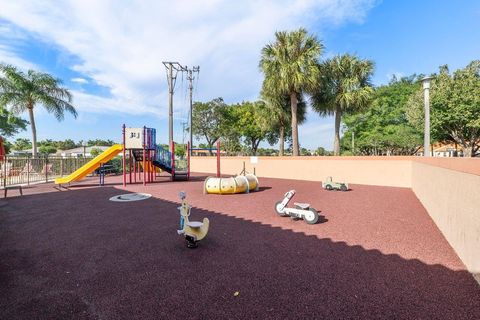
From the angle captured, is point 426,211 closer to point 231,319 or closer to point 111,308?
point 231,319

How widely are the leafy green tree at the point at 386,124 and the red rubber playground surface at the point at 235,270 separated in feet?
91.9

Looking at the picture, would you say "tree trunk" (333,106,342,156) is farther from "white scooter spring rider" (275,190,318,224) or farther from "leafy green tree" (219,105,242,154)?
"leafy green tree" (219,105,242,154)

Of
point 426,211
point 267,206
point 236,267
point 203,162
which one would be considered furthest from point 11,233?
point 203,162

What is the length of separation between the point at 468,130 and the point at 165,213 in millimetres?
27369

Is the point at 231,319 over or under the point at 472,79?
under

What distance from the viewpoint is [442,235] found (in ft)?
17.4

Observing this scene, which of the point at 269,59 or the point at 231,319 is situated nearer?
the point at 231,319

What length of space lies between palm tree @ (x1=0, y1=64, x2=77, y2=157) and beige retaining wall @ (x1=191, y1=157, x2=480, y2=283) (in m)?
22.0

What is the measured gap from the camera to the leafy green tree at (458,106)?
2053cm

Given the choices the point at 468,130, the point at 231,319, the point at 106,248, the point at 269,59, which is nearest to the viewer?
the point at 231,319

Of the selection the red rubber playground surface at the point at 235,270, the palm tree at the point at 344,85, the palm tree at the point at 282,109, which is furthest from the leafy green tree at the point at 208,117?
the red rubber playground surface at the point at 235,270

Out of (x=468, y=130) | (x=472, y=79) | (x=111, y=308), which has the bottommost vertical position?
(x=111, y=308)

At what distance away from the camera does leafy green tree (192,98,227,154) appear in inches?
1607

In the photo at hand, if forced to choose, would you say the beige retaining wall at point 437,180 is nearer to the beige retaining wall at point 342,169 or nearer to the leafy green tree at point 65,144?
the beige retaining wall at point 342,169
